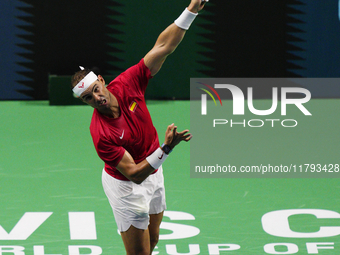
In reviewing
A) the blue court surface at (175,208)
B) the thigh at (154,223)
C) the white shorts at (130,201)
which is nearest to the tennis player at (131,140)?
the white shorts at (130,201)

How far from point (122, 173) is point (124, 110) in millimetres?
528

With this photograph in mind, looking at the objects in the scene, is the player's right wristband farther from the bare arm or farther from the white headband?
the white headband

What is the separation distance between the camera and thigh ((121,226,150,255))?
14.2 ft

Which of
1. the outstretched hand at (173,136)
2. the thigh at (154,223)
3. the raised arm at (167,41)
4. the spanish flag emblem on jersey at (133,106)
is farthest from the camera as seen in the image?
the thigh at (154,223)

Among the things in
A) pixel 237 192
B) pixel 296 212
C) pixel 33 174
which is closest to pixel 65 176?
pixel 33 174

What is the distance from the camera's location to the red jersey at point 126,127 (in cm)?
407

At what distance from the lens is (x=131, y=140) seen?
4.25 m

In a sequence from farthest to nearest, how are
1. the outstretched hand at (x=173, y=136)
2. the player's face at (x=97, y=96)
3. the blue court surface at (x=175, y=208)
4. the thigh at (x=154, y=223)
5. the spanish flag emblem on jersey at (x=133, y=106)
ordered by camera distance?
the blue court surface at (x=175, y=208) < the thigh at (x=154, y=223) < the spanish flag emblem on jersey at (x=133, y=106) < the player's face at (x=97, y=96) < the outstretched hand at (x=173, y=136)

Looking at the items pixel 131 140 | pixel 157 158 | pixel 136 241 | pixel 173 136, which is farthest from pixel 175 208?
pixel 173 136

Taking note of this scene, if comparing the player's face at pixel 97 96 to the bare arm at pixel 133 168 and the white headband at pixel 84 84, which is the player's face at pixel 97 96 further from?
the bare arm at pixel 133 168

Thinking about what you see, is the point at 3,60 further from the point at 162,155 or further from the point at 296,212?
the point at 162,155

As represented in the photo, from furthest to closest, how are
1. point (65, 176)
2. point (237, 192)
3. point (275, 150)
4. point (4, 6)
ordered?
point (4, 6), point (275, 150), point (65, 176), point (237, 192)

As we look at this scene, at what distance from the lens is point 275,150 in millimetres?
9719

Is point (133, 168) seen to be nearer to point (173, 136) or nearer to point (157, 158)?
point (157, 158)
